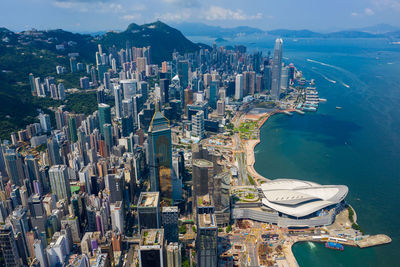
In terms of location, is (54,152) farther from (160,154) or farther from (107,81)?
(107,81)

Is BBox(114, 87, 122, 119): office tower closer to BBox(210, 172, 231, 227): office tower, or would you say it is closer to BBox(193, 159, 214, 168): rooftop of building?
BBox(193, 159, 214, 168): rooftop of building

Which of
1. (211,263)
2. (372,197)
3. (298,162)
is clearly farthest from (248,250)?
(298,162)

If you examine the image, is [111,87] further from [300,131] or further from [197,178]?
[197,178]

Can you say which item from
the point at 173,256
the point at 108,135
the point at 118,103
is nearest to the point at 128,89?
the point at 118,103

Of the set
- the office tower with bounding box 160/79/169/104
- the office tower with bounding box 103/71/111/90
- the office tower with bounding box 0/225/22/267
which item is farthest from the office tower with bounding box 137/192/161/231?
the office tower with bounding box 103/71/111/90

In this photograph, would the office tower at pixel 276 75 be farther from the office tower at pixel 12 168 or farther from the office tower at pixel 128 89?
the office tower at pixel 12 168

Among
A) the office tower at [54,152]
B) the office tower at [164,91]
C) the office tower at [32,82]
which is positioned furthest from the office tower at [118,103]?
the office tower at [54,152]
